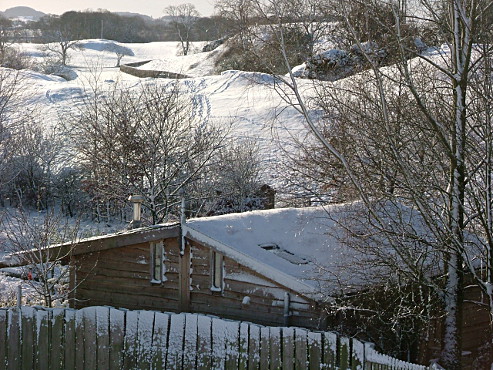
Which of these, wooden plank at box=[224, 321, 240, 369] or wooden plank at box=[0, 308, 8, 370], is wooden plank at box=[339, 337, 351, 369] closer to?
wooden plank at box=[224, 321, 240, 369]

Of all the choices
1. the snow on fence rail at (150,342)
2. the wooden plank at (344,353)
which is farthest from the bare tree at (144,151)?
the wooden plank at (344,353)

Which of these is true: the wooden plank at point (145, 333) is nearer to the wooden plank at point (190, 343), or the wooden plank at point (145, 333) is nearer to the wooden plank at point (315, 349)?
the wooden plank at point (190, 343)

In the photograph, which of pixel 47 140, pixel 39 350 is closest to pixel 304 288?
pixel 39 350

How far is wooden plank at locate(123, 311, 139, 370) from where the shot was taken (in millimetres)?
8609

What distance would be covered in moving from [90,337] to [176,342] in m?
1.11

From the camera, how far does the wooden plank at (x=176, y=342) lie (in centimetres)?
847

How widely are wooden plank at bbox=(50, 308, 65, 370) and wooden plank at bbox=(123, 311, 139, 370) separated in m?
0.86

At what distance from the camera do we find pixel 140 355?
28.4 ft

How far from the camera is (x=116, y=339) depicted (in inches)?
339

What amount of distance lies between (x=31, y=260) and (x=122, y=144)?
10.7m

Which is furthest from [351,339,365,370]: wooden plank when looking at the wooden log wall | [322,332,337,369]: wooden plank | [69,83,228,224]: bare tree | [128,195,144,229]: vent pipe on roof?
[69,83,228,224]: bare tree

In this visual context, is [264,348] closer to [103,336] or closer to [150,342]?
[150,342]

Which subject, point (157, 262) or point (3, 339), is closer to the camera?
point (3, 339)

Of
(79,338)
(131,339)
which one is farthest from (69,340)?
(131,339)
